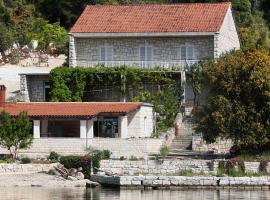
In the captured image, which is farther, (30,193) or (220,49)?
(220,49)

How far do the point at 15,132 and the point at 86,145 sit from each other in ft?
17.4

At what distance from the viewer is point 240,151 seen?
202 ft

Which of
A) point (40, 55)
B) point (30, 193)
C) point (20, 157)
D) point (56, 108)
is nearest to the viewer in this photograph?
point (30, 193)

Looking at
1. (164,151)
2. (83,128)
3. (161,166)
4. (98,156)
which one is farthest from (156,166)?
(83,128)

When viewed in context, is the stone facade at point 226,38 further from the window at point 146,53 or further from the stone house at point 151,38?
the window at point 146,53

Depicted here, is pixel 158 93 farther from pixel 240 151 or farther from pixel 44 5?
pixel 44 5

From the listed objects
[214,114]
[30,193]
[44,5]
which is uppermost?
[44,5]

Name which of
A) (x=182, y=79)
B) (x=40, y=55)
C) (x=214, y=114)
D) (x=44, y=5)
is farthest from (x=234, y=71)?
(x=44, y=5)

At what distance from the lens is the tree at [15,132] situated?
6228cm

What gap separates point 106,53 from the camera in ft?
253

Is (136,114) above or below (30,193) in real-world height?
above

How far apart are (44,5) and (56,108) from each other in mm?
34384

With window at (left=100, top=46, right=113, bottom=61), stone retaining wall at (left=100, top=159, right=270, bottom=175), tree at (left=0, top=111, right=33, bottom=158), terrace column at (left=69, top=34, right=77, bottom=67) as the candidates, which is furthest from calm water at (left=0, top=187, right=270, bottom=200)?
terrace column at (left=69, top=34, right=77, bottom=67)

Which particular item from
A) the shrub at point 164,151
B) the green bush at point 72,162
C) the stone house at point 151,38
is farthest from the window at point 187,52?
the green bush at point 72,162
